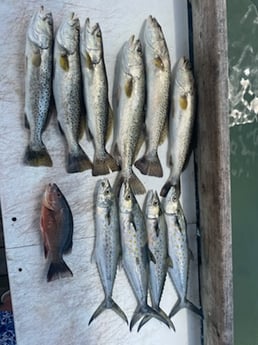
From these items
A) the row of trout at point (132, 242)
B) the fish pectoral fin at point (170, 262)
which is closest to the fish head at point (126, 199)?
the row of trout at point (132, 242)

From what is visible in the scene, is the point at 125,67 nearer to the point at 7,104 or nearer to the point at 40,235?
the point at 7,104

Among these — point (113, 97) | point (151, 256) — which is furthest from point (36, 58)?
point (151, 256)

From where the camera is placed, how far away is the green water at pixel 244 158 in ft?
5.75

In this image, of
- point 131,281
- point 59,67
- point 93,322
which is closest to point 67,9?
point 59,67

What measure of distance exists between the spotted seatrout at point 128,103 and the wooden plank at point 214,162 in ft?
0.73

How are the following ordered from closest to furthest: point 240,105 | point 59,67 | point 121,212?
point 59,67 < point 121,212 < point 240,105

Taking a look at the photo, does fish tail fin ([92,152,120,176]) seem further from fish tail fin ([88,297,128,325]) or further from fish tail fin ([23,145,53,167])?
fish tail fin ([88,297,128,325])

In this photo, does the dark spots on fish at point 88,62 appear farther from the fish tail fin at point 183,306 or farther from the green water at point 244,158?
the fish tail fin at point 183,306

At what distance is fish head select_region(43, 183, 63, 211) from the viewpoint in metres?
1.61

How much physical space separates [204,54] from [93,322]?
106cm

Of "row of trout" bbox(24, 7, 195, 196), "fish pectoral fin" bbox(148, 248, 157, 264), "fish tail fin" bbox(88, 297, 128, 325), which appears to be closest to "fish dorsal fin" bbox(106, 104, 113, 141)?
"row of trout" bbox(24, 7, 195, 196)

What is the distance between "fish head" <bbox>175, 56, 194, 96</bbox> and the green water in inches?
8.3

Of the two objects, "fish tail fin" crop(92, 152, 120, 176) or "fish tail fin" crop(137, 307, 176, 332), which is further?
"fish tail fin" crop(137, 307, 176, 332)

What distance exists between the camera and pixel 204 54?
1621 millimetres
